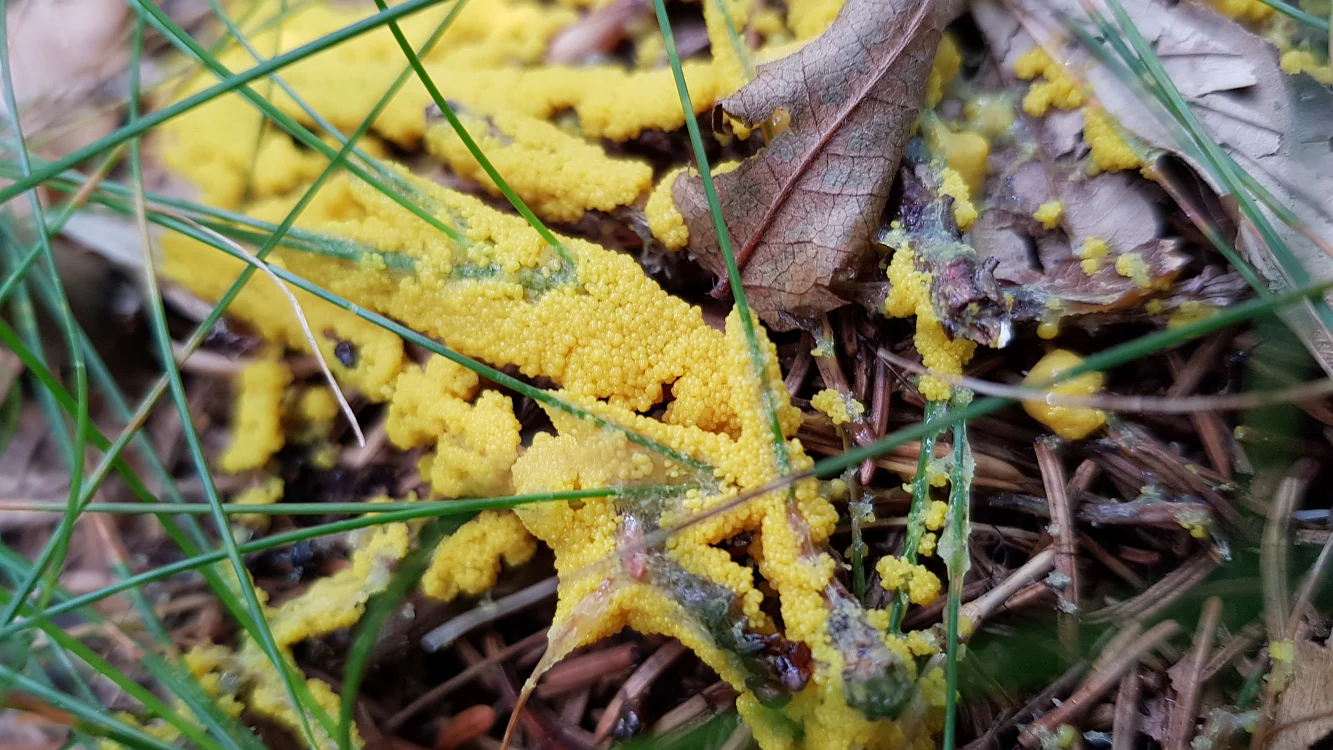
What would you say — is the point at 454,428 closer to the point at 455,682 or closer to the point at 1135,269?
the point at 455,682

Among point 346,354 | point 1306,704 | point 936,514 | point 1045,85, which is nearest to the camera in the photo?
point 1306,704

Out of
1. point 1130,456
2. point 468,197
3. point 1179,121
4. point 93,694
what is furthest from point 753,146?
point 93,694

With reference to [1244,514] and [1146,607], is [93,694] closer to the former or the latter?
[1146,607]

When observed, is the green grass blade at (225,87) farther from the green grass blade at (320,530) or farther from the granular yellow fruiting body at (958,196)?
the granular yellow fruiting body at (958,196)

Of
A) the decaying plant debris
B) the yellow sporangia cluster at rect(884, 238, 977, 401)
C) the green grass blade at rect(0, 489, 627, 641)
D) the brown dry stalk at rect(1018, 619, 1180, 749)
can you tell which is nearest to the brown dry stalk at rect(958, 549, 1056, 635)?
the decaying plant debris

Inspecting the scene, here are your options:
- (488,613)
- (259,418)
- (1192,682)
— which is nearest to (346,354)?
(259,418)

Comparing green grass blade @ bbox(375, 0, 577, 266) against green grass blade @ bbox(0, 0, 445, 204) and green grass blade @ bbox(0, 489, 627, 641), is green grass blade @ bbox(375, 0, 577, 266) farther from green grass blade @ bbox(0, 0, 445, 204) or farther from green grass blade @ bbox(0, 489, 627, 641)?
green grass blade @ bbox(0, 489, 627, 641)

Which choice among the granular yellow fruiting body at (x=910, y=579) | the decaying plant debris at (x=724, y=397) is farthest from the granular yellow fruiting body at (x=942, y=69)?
the granular yellow fruiting body at (x=910, y=579)
